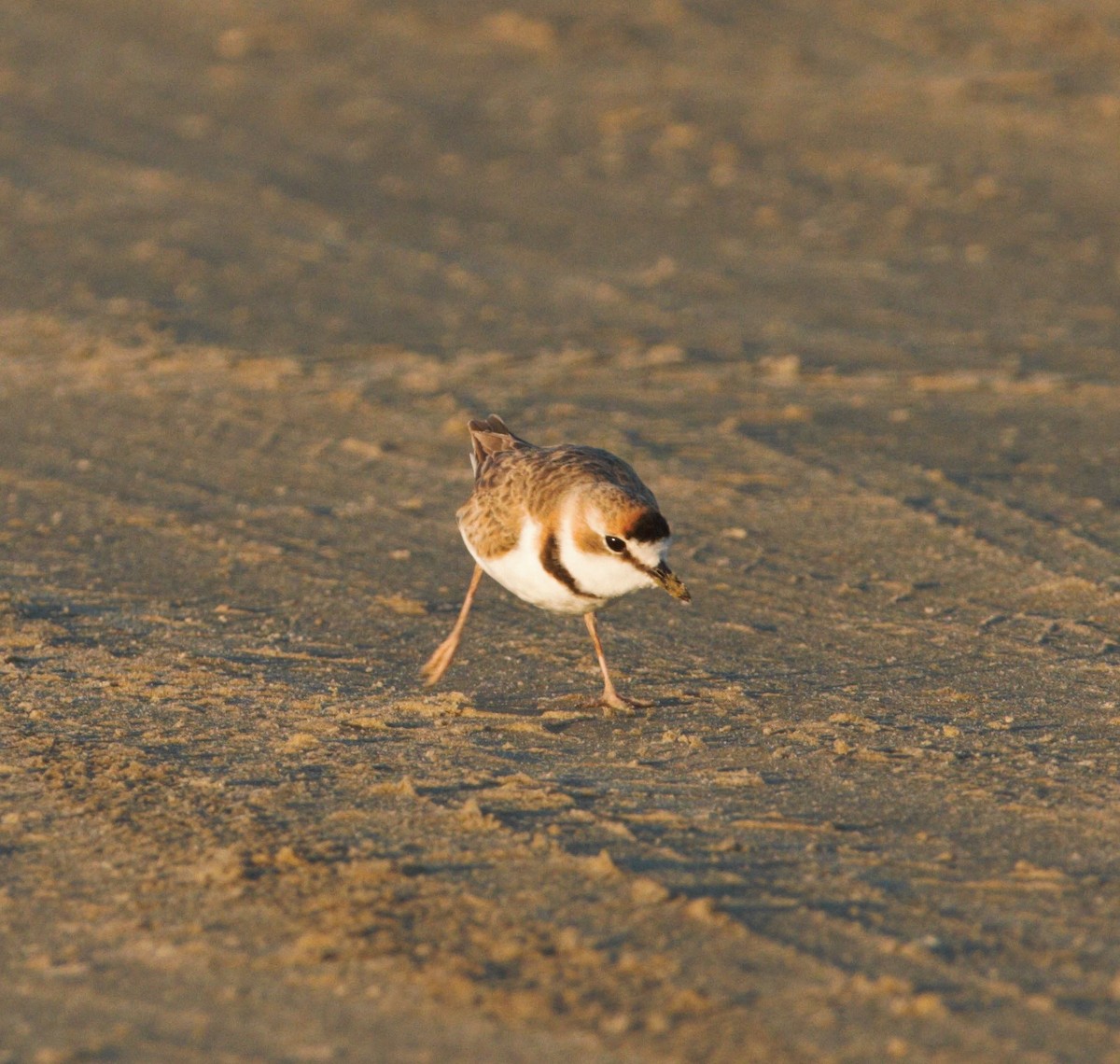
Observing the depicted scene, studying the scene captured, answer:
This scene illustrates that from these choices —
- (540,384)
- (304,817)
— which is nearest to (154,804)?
(304,817)

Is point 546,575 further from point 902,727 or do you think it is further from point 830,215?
point 830,215

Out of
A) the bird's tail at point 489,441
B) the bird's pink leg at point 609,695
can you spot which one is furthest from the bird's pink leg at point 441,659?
the bird's tail at point 489,441

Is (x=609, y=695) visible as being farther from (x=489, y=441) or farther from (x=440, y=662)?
(x=489, y=441)

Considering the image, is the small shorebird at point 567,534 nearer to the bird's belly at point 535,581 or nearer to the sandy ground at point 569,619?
the bird's belly at point 535,581

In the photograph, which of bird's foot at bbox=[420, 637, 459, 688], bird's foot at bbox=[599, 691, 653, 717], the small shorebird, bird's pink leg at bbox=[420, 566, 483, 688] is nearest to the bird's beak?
the small shorebird

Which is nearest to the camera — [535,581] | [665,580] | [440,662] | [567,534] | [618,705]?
[665,580]

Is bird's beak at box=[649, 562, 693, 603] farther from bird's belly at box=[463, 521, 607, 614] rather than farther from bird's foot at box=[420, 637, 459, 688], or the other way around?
bird's foot at box=[420, 637, 459, 688]

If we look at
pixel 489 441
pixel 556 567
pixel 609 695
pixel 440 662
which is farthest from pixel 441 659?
pixel 489 441
